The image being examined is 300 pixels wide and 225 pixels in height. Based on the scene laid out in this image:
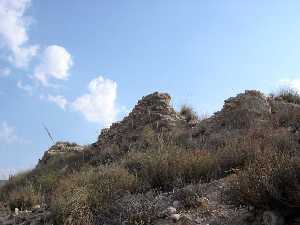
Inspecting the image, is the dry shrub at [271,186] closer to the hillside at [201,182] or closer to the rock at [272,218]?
the hillside at [201,182]

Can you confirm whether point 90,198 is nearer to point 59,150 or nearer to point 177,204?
point 177,204

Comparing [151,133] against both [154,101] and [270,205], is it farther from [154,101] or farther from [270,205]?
[270,205]

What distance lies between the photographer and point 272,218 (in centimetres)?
562

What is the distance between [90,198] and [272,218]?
9.71 ft

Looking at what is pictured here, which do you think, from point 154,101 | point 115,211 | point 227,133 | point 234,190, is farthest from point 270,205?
point 154,101

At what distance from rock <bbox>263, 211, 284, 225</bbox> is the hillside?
0.01 m

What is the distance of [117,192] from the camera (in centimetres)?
788

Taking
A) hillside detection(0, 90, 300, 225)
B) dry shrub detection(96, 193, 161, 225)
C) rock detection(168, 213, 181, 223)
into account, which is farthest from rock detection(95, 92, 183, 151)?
rock detection(168, 213, 181, 223)

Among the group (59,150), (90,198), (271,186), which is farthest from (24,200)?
(59,150)

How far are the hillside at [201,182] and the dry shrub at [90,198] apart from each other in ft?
0.05

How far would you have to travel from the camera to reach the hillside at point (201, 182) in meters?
6.00

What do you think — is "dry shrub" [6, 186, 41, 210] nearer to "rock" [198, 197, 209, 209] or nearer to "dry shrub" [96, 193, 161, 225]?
"dry shrub" [96, 193, 161, 225]

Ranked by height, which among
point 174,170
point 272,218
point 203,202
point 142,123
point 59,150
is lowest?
point 272,218

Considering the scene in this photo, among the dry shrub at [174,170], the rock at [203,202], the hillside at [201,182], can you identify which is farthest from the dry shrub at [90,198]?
the rock at [203,202]
